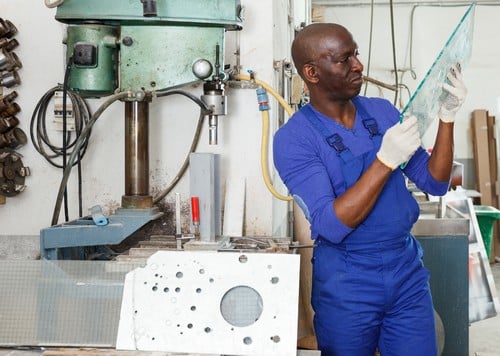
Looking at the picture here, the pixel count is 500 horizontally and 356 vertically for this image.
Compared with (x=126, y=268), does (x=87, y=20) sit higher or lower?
higher

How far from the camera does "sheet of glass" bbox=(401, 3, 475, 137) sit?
125 cm

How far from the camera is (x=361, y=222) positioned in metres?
1.22

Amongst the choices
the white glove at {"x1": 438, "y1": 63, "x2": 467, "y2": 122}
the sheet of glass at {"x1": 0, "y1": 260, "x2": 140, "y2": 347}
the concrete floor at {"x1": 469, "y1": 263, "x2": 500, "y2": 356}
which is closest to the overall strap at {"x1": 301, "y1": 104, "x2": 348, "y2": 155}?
the white glove at {"x1": 438, "y1": 63, "x2": 467, "y2": 122}

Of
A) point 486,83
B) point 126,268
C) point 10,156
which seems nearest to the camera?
point 126,268

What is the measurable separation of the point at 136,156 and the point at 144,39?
0.34 m

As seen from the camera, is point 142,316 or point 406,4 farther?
point 406,4

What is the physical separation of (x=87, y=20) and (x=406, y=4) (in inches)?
156

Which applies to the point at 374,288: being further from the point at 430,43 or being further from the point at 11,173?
the point at 430,43

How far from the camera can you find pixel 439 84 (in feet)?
4.39

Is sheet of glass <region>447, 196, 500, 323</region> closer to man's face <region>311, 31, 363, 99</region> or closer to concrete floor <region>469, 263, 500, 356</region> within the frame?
concrete floor <region>469, 263, 500, 356</region>

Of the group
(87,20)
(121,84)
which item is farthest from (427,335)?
(87,20)

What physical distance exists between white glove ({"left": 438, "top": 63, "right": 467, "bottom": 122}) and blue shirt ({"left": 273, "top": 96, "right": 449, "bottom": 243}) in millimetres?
146

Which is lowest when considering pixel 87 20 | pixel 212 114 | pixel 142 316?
pixel 142 316

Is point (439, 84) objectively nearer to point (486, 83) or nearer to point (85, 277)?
point (85, 277)
